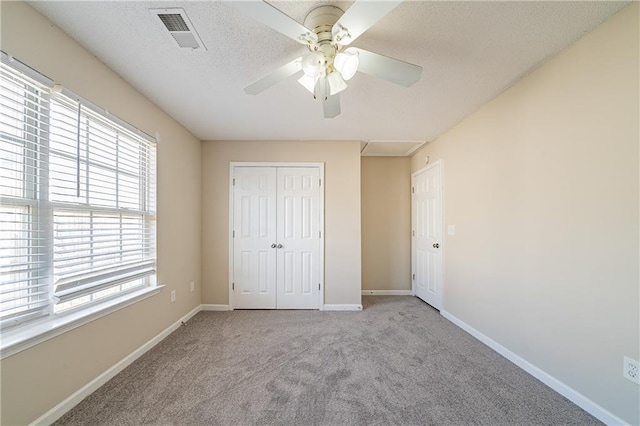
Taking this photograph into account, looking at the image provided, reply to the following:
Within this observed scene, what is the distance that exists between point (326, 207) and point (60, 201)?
267cm

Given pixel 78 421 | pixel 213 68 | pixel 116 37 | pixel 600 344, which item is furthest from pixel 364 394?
pixel 116 37

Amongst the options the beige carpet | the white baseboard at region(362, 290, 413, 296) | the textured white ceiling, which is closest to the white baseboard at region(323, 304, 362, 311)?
Result: the beige carpet

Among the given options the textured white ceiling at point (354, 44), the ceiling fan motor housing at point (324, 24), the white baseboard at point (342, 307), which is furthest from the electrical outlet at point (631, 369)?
the white baseboard at point (342, 307)

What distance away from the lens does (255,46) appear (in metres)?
1.74

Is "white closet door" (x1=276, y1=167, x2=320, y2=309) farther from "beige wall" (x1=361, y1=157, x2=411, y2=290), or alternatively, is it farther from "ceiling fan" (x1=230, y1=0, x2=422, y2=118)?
"ceiling fan" (x1=230, y1=0, x2=422, y2=118)

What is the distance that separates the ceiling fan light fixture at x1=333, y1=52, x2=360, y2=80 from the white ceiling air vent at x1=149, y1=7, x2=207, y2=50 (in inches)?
35.3

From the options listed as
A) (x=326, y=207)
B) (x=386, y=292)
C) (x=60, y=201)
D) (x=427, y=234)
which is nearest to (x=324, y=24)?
(x=60, y=201)

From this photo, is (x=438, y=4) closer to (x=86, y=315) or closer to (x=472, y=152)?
(x=472, y=152)

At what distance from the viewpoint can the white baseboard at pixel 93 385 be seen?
151cm

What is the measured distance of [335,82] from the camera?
165cm

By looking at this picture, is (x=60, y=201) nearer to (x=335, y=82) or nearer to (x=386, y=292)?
(x=335, y=82)

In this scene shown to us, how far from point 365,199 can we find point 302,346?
2.63 m

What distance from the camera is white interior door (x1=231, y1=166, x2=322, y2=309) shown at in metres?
3.65

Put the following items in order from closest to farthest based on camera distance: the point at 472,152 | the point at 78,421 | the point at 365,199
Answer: the point at 78,421 → the point at 472,152 → the point at 365,199
